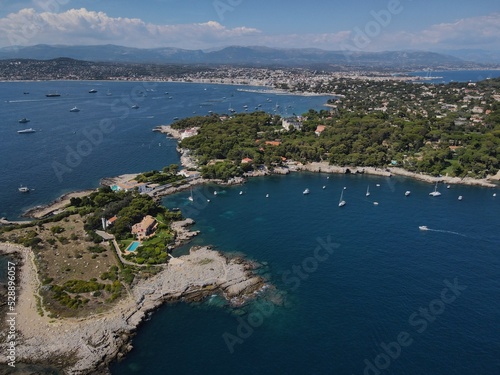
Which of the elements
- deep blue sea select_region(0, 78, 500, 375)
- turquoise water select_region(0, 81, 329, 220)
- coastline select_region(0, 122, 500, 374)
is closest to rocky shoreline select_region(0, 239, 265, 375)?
coastline select_region(0, 122, 500, 374)

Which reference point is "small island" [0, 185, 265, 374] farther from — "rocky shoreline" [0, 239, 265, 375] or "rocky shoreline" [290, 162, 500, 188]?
"rocky shoreline" [290, 162, 500, 188]

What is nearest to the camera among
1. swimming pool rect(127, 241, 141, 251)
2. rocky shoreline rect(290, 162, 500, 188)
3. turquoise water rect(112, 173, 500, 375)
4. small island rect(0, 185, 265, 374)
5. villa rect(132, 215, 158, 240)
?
turquoise water rect(112, 173, 500, 375)

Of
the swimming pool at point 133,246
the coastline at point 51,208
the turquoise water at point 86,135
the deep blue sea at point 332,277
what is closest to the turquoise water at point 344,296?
the deep blue sea at point 332,277

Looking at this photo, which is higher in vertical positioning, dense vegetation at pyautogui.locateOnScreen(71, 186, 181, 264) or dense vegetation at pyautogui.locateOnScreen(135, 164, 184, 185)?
dense vegetation at pyautogui.locateOnScreen(135, 164, 184, 185)

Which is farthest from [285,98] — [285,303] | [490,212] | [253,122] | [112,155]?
[285,303]

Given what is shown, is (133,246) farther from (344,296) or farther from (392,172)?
(392,172)

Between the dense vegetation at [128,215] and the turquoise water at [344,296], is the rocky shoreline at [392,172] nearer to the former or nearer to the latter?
the turquoise water at [344,296]

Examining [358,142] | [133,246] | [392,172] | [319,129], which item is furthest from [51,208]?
[319,129]
